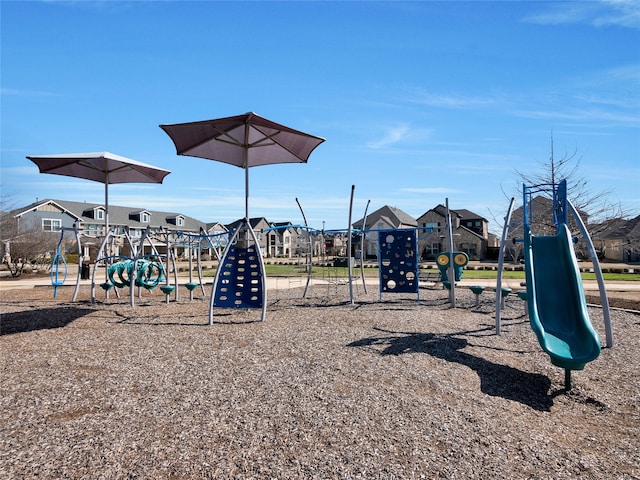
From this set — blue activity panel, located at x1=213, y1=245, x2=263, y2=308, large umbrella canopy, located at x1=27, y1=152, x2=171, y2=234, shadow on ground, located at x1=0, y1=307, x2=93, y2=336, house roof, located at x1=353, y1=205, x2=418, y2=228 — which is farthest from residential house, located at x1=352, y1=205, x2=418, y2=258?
shadow on ground, located at x1=0, y1=307, x2=93, y2=336

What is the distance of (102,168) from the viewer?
464 inches

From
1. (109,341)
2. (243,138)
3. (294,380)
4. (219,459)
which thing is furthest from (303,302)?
(219,459)

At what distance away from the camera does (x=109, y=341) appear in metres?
6.61

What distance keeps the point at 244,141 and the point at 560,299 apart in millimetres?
7174

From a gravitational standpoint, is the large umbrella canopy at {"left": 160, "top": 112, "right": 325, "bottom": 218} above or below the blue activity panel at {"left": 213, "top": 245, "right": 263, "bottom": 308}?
above

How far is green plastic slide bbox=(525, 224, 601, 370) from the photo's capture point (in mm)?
4996

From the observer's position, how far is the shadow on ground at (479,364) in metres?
4.71

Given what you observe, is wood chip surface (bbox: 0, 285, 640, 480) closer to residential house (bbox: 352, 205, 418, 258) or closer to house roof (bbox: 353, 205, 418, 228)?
residential house (bbox: 352, 205, 418, 258)

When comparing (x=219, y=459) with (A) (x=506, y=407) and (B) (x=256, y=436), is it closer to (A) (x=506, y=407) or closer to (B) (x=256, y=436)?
(B) (x=256, y=436)

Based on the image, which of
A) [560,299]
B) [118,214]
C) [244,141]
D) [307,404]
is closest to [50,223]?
[118,214]

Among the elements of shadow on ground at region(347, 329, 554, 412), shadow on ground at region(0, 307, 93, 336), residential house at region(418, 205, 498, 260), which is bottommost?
shadow on ground at region(347, 329, 554, 412)

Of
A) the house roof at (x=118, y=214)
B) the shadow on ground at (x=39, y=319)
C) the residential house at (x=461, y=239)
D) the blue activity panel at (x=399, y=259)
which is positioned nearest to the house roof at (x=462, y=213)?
the residential house at (x=461, y=239)

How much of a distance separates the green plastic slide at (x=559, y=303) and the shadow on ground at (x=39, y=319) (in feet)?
29.0

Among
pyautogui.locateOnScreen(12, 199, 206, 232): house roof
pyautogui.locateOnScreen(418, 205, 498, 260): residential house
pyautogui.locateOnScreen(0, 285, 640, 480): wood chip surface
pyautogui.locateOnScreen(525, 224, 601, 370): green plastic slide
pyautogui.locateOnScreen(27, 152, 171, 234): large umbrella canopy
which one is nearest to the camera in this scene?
pyautogui.locateOnScreen(0, 285, 640, 480): wood chip surface
